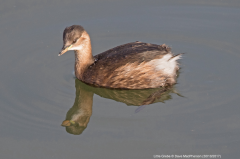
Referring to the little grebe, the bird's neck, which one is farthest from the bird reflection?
the bird's neck

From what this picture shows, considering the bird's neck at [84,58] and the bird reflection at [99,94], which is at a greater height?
the bird's neck at [84,58]

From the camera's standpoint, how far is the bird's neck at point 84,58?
769 centimetres

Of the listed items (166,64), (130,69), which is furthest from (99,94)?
(166,64)

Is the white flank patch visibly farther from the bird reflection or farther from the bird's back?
the bird reflection

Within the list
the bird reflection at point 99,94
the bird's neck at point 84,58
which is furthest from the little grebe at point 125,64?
the bird reflection at point 99,94

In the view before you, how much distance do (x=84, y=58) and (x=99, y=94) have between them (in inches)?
30.9

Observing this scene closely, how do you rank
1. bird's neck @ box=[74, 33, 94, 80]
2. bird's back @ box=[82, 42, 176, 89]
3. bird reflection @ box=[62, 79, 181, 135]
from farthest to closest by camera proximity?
bird's neck @ box=[74, 33, 94, 80] < bird's back @ box=[82, 42, 176, 89] < bird reflection @ box=[62, 79, 181, 135]

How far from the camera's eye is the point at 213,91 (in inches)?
290

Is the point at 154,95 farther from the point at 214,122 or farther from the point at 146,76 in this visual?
the point at 214,122

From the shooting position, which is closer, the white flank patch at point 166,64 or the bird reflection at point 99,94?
the bird reflection at point 99,94

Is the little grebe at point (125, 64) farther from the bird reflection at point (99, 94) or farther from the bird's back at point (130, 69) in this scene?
the bird reflection at point (99, 94)

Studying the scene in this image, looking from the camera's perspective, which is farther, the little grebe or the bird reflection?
the little grebe

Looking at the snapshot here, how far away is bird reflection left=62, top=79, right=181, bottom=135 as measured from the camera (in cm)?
690

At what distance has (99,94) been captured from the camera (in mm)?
7543
